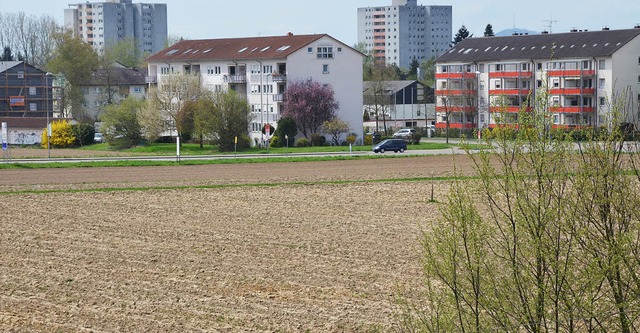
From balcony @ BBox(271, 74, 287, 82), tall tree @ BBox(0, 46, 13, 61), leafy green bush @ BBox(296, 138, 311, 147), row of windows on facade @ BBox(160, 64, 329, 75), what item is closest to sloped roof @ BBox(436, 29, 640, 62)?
row of windows on facade @ BBox(160, 64, 329, 75)

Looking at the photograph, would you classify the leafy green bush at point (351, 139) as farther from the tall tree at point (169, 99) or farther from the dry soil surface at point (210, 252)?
the dry soil surface at point (210, 252)

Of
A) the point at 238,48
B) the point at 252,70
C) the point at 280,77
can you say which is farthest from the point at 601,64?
the point at 238,48

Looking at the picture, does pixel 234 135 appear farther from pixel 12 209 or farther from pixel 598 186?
pixel 598 186

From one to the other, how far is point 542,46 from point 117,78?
6144 cm

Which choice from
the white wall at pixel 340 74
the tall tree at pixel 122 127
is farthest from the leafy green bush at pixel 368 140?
the tall tree at pixel 122 127

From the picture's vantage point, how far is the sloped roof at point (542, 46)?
108 m

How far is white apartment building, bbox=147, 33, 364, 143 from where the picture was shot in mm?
105375

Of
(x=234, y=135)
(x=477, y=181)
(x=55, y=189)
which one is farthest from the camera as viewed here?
(x=234, y=135)

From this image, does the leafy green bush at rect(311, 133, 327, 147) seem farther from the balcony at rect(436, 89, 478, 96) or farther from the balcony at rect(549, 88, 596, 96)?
the balcony at rect(436, 89, 478, 96)

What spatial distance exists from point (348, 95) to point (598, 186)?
9126 cm

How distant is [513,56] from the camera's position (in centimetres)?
11631

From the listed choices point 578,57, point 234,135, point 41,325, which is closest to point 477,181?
point 41,325

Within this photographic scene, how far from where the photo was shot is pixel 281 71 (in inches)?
4205

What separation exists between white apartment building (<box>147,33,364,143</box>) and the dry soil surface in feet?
152
